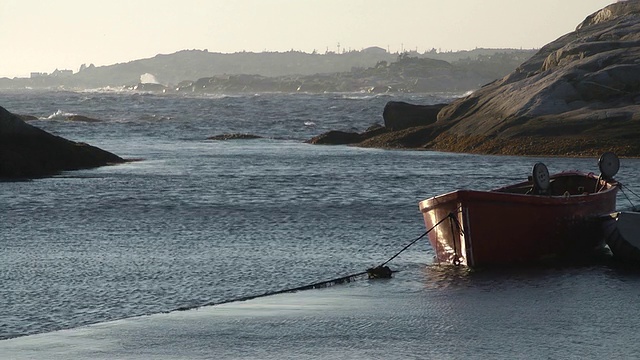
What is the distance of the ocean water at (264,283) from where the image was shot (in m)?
13.0

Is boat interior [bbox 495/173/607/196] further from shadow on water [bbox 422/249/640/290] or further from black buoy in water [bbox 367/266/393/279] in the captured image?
black buoy in water [bbox 367/266/393/279]

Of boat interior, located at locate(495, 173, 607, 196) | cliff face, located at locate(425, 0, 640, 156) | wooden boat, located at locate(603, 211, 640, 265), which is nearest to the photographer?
wooden boat, located at locate(603, 211, 640, 265)

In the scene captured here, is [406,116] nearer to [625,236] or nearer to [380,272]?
[625,236]

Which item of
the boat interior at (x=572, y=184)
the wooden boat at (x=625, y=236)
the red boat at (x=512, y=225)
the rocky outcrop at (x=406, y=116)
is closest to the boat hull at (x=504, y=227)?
the red boat at (x=512, y=225)

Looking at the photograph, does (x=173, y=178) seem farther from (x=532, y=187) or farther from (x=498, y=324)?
(x=498, y=324)

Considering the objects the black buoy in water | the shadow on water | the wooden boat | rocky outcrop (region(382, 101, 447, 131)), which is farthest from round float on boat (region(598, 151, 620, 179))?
rocky outcrop (region(382, 101, 447, 131))

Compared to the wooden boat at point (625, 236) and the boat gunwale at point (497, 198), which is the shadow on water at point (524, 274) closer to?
the wooden boat at point (625, 236)

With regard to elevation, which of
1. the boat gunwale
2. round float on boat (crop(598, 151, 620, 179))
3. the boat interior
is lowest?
the boat interior

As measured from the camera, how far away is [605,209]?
21266mm

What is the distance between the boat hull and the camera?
18531mm

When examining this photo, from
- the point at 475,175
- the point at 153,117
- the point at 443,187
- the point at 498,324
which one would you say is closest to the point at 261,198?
the point at 443,187

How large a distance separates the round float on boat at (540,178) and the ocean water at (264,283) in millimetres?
1887

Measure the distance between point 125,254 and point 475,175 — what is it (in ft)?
61.1

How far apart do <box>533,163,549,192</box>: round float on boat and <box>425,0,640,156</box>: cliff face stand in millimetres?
20893
